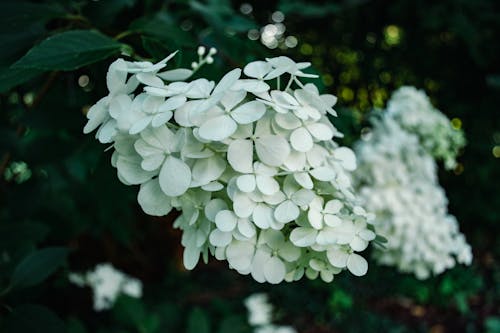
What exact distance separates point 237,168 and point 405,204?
0.92 meters

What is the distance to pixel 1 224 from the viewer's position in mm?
1212

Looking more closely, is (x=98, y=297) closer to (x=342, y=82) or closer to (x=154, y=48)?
(x=154, y=48)

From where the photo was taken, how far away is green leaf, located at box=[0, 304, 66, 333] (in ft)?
2.62

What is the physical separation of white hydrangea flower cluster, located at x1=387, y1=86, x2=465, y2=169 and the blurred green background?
0.12 meters

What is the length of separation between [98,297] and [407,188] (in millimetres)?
1772

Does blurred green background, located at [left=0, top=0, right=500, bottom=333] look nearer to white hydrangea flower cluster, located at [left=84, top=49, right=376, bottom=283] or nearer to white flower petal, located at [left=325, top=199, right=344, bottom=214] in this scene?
white hydrangea flower cluster, located at [left=84, top=49, right=376, bottom=283]

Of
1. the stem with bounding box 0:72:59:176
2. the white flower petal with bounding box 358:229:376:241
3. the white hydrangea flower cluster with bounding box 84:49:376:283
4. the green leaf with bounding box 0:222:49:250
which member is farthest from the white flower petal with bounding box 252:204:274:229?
the green leaf with bounding box 0:222:49:250

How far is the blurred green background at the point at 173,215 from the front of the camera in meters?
0.96

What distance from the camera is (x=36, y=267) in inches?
38.5

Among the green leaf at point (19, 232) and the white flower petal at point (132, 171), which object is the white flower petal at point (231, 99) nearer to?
the white flower petal at point (132, 171)

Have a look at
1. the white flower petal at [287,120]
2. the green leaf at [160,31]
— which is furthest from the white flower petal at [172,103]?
the green leaf at [160,31]

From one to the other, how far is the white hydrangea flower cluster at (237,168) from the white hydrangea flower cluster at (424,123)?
946mm

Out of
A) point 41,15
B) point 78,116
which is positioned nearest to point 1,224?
point 78,116

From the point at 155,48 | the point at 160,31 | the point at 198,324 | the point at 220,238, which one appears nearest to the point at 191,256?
the point at 220,238
